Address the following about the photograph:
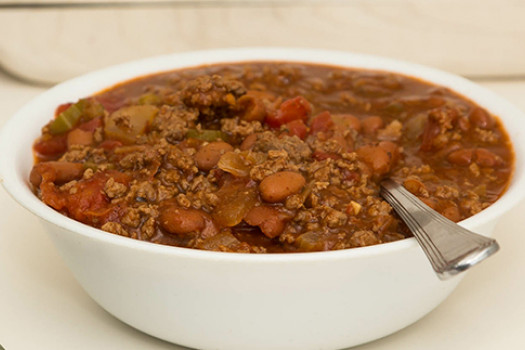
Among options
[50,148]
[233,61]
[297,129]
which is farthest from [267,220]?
[233,61]

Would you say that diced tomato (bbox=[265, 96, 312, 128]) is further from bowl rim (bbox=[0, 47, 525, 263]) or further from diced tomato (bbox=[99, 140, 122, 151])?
bowl rim (bbox=[0, 47, 525, 263])

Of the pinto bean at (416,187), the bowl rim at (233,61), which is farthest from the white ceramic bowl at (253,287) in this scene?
the pinto bean at (416,187)

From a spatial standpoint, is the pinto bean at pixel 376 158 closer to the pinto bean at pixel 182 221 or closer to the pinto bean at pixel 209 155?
the pinto bean at pixel 209 155

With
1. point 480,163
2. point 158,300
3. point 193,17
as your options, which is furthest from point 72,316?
point 193,17

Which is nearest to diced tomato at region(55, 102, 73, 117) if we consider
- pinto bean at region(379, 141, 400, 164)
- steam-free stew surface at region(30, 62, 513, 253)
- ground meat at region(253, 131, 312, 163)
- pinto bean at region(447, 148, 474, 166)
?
steam-free stew surface at region(30, 62, 513, 253)

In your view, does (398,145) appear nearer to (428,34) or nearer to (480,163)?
(480,163)

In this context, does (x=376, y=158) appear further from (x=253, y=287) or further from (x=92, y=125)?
(x=92, y=125)
